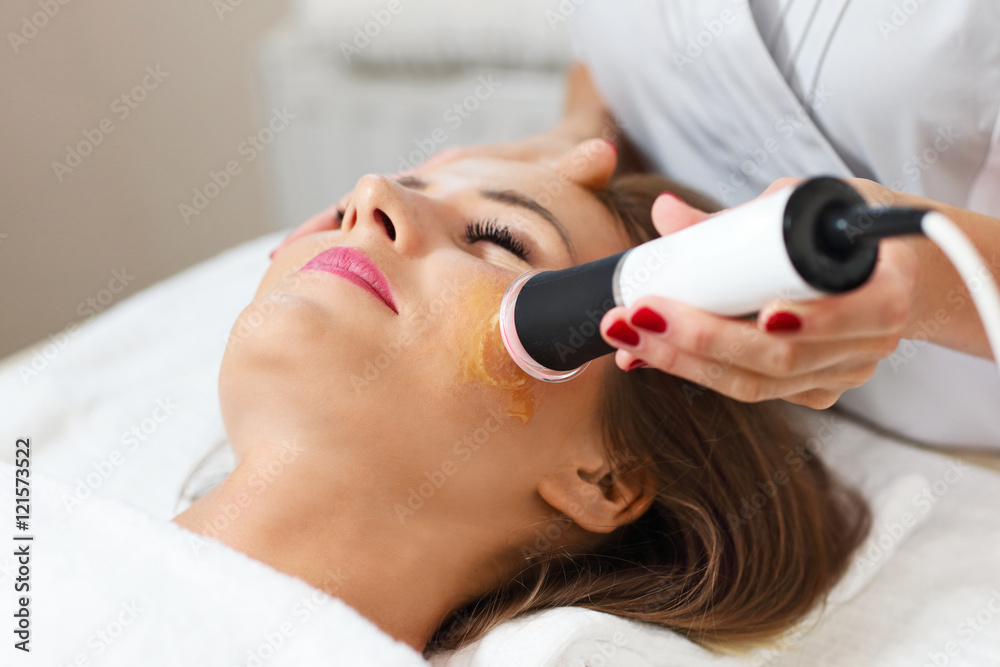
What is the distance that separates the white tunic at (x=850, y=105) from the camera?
0.99 meters

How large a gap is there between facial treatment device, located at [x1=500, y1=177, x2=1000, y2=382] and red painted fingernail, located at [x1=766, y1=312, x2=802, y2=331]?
0.04 ft

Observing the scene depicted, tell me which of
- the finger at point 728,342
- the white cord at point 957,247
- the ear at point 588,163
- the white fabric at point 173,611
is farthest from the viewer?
the ear at point 588,163

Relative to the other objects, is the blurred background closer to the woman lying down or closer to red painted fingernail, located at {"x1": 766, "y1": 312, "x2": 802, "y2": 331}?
the woman lying down

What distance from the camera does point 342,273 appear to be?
787mm

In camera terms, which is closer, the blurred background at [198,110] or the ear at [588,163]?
the ear at [588,163]

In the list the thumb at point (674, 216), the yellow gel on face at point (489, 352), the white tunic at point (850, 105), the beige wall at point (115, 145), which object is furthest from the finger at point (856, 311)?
the beige wall at point (115, 145)

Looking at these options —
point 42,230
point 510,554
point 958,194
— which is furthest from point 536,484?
point 42,230

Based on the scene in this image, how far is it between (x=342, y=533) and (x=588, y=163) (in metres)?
0.53

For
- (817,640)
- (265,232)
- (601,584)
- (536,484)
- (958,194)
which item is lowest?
(265,232)

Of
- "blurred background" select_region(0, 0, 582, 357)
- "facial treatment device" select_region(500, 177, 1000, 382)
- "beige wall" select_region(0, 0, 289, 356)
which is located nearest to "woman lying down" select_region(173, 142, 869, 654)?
"facial treatment device" select_region(500, 177, 1000, 382)

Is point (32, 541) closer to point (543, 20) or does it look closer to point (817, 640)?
point (817, 640)

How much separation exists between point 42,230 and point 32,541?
1.39m

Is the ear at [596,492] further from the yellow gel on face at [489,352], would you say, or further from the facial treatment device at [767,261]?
the facial treatment device at [767,261]

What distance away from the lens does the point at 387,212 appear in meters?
0.81
